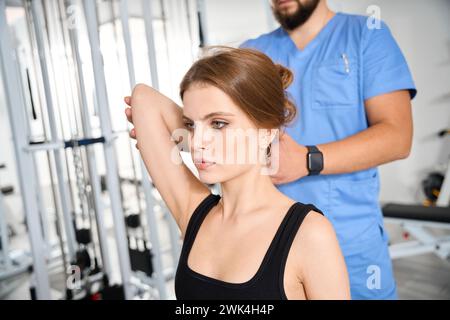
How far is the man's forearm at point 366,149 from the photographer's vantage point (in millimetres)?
753

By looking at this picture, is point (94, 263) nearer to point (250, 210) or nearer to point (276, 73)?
point (250, 210)

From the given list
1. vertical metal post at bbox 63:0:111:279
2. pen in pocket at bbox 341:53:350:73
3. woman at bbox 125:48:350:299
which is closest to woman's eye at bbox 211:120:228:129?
woman at bbox 125:48:350:299

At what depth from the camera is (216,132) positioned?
2.07 ft

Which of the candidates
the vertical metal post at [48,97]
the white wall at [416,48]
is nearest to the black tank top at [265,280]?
the white wall at [416,48]

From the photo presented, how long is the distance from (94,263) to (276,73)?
1526 mm

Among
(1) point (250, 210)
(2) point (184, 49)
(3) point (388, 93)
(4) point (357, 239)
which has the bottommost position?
(4) point (357, 239)

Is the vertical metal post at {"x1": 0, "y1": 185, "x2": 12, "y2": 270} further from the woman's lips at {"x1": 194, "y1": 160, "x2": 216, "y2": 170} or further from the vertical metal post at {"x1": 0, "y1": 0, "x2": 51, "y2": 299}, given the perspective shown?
the woman's lips at {"x1": 194, "y1": 160, "x2": 216, "y2": 170}

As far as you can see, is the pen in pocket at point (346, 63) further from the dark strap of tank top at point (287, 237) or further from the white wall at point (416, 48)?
the white wall at point (416, 48)

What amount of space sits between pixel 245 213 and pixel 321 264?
0.20 metres

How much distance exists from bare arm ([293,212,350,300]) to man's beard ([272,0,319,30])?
58 centimetres

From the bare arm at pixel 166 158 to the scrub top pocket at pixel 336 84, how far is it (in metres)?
0.36

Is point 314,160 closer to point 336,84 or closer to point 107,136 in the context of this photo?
point 336,84
